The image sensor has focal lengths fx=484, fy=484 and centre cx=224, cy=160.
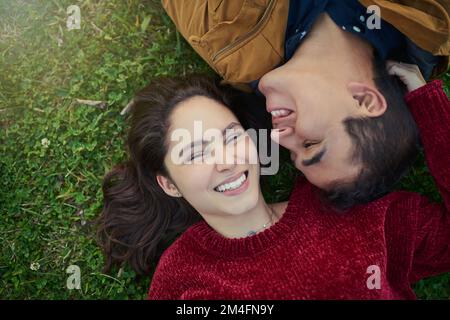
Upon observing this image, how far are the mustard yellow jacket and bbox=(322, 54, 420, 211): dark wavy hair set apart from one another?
9.0 inches

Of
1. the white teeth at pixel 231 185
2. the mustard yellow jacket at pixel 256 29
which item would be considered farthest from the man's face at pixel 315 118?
the white teeth at pixel 231 185

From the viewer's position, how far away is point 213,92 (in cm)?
248

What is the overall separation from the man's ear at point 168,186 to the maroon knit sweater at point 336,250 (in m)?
0.23

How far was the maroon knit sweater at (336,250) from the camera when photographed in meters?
2.19

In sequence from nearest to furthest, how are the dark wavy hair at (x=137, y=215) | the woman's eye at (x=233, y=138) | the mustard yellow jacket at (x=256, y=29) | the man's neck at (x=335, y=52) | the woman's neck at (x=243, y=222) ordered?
the mustard yellow jacket at (x=256, y=29) → the man's neck at (x=335, y=52) → the woman's eye at (x=233, y=138) → the woman's neck at (x=243, y=222) → the dark wavy hair at (x=137, y=215)

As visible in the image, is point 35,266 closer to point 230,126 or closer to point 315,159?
point 230,126

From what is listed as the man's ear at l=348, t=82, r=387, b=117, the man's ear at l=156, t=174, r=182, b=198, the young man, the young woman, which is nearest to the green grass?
the young woman

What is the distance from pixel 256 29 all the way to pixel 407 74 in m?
0.73

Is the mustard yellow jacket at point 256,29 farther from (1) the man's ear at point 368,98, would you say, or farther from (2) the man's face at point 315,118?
(1) the man's ear at point 368,98

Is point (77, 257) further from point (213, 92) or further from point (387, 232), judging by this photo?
point (387, 232)

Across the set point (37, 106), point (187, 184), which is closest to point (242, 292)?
point (187, 184)

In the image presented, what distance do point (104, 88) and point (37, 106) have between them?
0.42m

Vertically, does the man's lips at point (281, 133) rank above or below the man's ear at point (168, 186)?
above

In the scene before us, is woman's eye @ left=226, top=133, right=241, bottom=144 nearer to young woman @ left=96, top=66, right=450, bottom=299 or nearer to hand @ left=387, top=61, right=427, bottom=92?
young woman @ left=96, top=66, right=450, bottom=299
